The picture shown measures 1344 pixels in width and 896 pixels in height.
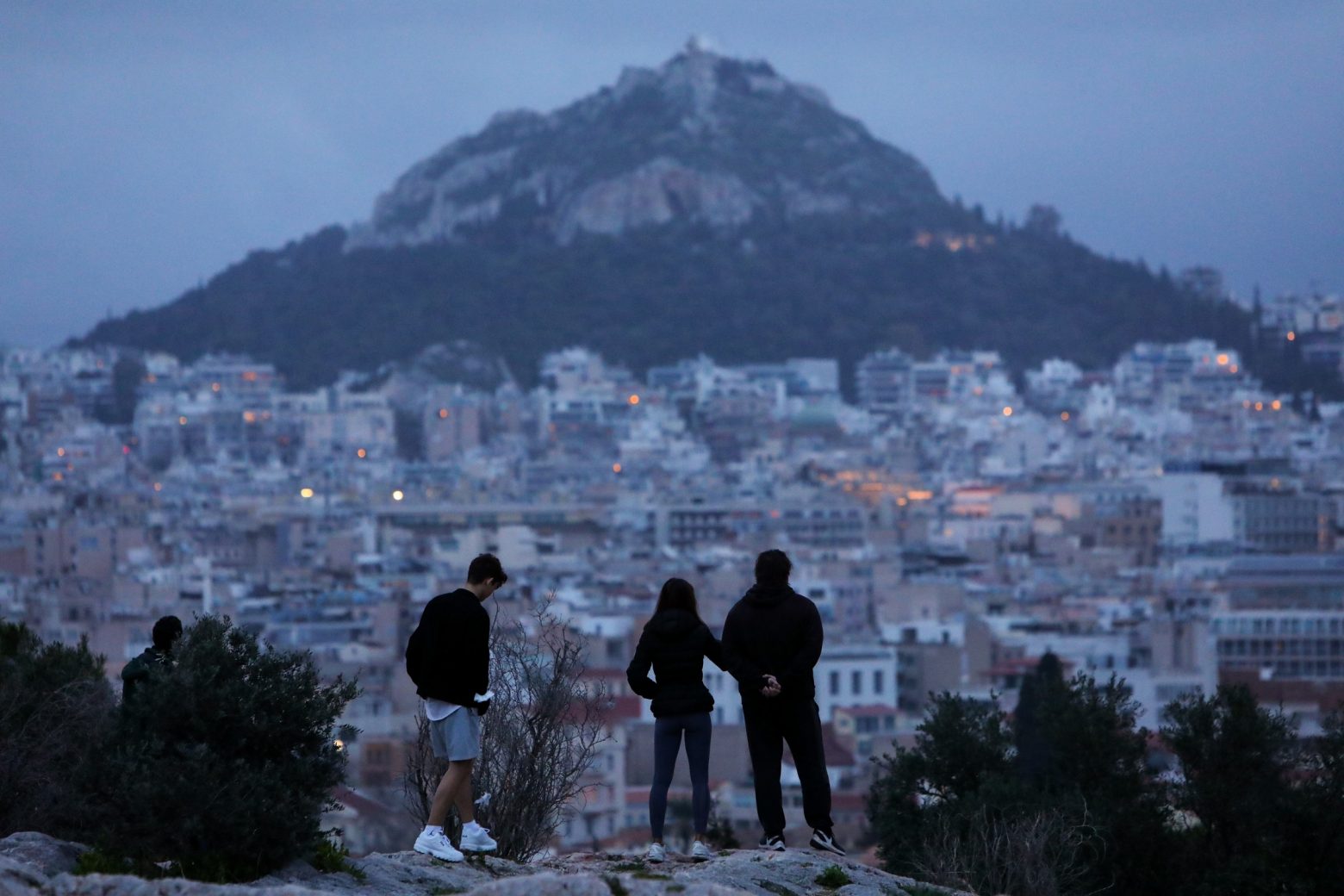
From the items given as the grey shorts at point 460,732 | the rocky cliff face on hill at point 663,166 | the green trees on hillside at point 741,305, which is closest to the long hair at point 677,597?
the grey shorts at point 460,732

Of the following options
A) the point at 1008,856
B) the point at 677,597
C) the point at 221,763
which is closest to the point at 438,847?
the point at 221,763

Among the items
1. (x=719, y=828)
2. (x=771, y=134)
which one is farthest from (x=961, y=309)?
(x=719, y=828)

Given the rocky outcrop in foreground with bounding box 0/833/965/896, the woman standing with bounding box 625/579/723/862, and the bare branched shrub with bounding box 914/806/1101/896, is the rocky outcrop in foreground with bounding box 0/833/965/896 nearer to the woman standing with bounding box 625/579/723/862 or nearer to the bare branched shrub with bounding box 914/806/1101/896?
the woman standing with bounding box 625/579/723/862

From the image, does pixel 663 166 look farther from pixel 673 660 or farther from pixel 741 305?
pixel 673 660

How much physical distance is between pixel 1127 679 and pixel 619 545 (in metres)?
39.8

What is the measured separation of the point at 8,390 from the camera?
11688 cm

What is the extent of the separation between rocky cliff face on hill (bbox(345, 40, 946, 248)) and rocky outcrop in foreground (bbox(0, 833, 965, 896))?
12604 centimetres

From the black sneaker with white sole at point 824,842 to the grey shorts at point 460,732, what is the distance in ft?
3.49

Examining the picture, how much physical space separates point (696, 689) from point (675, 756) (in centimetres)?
20

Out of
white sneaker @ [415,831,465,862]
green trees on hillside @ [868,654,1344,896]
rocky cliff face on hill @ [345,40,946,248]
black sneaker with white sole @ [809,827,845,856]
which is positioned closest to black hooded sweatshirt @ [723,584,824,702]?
black sneaker with white sole @ [809,827,845,856]

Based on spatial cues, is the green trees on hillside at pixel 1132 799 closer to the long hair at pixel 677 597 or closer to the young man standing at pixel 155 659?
the long hair at pixel 677 597

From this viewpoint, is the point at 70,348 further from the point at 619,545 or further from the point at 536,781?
the point at 536,781

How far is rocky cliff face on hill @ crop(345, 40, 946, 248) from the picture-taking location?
445 ft

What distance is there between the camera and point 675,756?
8.18 metres
